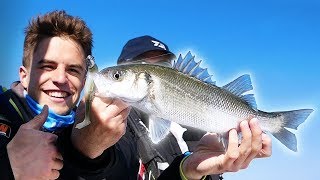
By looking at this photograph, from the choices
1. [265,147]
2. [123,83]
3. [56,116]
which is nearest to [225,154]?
[265,147]

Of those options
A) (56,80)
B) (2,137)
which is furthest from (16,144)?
(56,80)

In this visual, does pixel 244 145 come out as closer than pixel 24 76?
Yes

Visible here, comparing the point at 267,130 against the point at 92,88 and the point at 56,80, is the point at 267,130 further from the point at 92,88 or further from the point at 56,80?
the point at 56,80

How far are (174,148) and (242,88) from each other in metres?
1.79

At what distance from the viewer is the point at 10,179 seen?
2707mm

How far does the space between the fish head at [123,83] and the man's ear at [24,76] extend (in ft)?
6.61

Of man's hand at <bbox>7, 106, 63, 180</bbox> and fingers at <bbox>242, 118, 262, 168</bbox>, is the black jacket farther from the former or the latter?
fingers at <bbox>242, 118, 262, 168</bbox>

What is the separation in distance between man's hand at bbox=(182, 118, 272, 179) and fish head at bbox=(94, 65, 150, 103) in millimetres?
839

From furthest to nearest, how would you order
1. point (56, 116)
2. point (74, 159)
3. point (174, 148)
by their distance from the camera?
point (174, 148) → point (56, 116) → point (74, 159)

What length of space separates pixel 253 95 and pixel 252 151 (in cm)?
46

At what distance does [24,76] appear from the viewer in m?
4.45

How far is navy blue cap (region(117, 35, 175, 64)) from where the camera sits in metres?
6.17

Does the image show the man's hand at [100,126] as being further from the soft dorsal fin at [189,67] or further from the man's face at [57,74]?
the man's face at [57,74]

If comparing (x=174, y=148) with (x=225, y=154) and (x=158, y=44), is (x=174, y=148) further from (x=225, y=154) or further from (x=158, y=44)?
(x=158, y=44)
